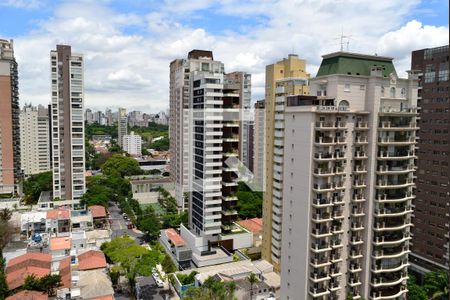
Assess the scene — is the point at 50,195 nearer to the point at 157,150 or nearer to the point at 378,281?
the point at 378,281

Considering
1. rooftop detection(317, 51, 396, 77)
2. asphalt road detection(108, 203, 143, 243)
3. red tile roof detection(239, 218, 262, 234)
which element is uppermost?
rooftop detection(317, 51, 396, 77)

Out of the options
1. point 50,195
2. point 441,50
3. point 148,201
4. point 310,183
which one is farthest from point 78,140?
point 441,50

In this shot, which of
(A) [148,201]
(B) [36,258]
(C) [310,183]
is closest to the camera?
(C) [310,183]

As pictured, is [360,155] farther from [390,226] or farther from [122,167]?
[122,167]

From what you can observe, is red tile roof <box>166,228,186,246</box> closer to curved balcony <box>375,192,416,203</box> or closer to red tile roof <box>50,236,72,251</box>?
red tile roof <box>50,236,72,251</box>

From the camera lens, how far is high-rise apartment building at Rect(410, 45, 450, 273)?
19.9 metres

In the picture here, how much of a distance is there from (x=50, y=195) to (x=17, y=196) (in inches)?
185

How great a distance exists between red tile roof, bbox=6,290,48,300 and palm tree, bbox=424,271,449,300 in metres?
16.6

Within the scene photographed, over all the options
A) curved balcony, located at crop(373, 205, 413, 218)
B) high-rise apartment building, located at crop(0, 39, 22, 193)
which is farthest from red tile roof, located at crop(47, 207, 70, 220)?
curved balcony, located at crop(373, 205, 413, 218)

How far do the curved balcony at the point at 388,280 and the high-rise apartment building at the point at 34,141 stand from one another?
41.8 metres

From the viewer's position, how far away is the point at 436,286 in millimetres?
15961

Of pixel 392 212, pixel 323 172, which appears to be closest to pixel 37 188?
pixel 323 172

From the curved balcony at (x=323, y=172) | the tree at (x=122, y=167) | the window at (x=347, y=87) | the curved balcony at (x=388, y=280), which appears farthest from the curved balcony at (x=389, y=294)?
the tree at (x=122, y=167)

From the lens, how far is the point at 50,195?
33562 mm
